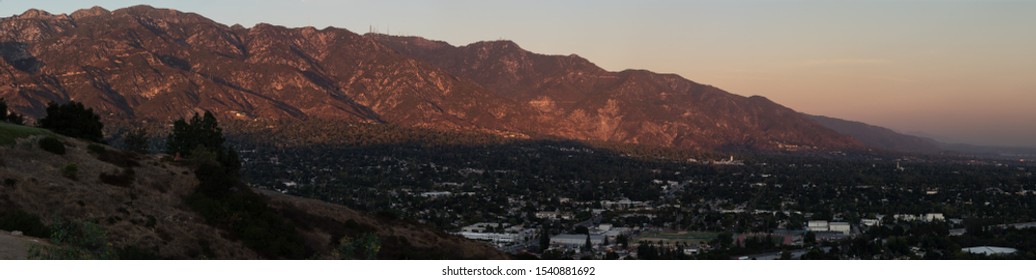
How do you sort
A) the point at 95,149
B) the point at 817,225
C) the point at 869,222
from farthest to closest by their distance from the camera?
the point at 869,222, the point at 817,225, the point at 95,149

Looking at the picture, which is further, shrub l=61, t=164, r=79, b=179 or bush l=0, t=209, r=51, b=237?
shrub l=61, t=164, r=79, b=179

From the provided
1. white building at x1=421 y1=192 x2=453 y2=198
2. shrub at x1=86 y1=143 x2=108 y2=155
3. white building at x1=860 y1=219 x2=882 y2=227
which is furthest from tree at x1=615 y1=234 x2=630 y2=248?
white building at x1=421 y1=192 x2=453 y2=198

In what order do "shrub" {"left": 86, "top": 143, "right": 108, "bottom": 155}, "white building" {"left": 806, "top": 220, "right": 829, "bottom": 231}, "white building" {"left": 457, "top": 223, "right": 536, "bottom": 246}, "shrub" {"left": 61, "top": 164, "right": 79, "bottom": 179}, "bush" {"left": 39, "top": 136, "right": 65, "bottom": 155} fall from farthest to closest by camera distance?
"white building" {"left": 806, "top": 220, "right": 829, "bottom": 231} → "white building" {"left": 457, "top": 223, "right": 536, "bottom": 246} → "shrub" {"left": 86, "top": 143, "right": 108, "bottom": 155} → "bush" {"left": 39, "top": 136, "right": 65, "bottom": 155} → "shrub" {"left": 61, "top": 164, "right": 79, "bottom": 179}

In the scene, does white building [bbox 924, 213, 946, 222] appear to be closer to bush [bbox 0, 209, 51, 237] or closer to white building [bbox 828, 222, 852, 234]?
white building [bbox 828, 222, 852, 234]

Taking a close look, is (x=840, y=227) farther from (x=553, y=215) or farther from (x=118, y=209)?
(x=118, y=209)

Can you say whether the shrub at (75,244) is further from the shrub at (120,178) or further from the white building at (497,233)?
the white building at (497,233)

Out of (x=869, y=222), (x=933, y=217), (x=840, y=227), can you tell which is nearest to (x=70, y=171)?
(x=840, y=227)
